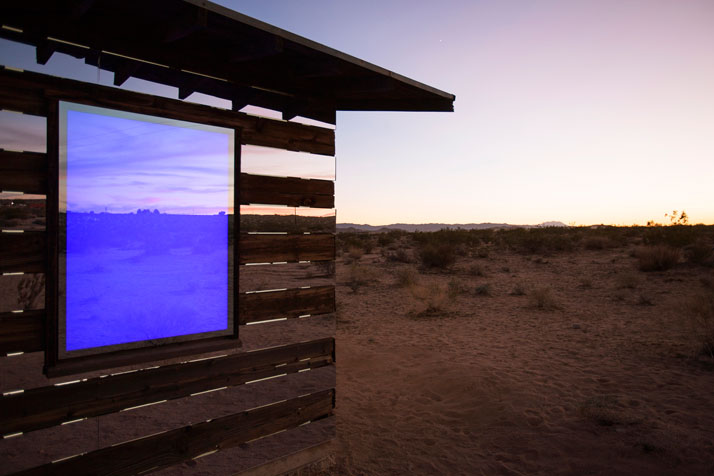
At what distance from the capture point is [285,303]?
3.52 meters

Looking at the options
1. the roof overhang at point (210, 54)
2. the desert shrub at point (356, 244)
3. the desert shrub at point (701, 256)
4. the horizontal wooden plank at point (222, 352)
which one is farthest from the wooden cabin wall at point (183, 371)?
the desert shrub at point (356, 244)

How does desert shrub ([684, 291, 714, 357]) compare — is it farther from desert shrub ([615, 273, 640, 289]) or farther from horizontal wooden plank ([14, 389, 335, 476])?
horizontal wooden plank ([14, 389, 335, 476])

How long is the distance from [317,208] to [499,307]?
863cm

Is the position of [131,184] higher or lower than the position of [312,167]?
lower

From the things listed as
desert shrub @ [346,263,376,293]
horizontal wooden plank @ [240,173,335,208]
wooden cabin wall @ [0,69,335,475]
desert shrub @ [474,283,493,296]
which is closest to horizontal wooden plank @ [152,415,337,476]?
wooden cabin wall @ [0,69,335,475]

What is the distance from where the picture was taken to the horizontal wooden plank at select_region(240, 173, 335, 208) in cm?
328

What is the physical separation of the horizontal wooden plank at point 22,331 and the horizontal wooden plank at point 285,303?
1.21 metres

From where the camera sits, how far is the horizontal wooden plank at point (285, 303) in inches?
128

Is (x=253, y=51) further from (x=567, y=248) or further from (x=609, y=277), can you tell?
(x=567, y=248)

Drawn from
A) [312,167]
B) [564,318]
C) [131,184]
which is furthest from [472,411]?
[564,318]

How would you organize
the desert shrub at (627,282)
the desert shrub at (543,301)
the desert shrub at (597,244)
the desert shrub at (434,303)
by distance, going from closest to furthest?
the desert shrub at (434,303) → the desert shrub at (543,301) → the desert shrub at (627,282) → the desert shrub at (597,244)

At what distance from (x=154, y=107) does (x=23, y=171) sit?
816 millimetres

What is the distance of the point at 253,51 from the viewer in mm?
2934

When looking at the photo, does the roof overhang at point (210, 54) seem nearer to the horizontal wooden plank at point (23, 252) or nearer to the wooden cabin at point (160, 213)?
the wooden cabin at point (160, 213)
